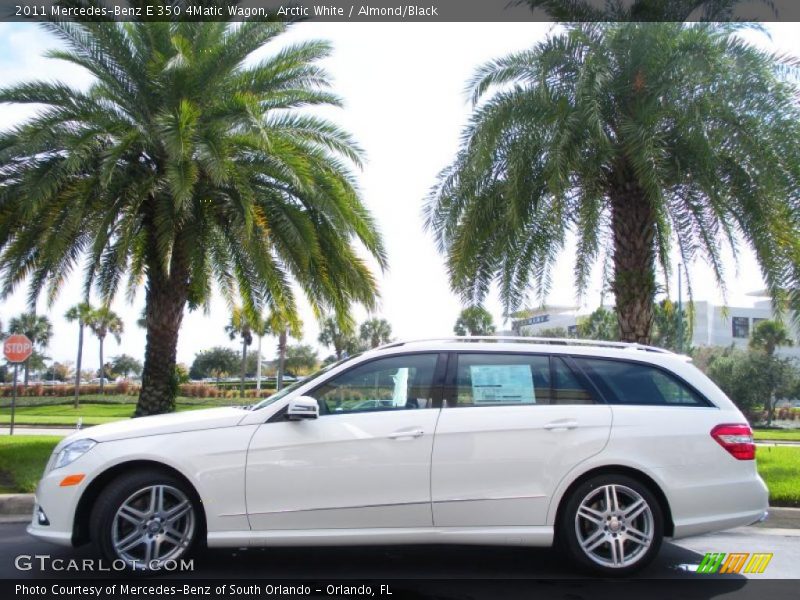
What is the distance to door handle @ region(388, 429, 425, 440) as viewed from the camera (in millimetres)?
5066

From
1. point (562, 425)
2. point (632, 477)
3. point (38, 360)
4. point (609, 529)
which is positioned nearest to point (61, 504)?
point (562, 425)

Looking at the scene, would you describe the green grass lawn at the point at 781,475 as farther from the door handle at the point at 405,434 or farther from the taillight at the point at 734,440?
the door handle at the point at 405,434

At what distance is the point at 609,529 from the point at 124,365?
115596mm

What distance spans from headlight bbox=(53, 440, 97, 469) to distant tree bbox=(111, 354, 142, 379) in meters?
113

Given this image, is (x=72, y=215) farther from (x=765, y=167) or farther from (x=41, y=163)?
(x=765, y=167)

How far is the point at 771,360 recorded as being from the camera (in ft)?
159

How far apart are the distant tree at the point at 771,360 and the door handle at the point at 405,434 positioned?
43.1 meters

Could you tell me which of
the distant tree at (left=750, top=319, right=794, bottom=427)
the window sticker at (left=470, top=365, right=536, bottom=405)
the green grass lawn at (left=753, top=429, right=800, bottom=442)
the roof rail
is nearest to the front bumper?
the roof rail

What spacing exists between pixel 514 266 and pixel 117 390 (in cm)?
5385

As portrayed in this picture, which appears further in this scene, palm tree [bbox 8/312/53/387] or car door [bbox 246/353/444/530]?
palm tree [bbox 8/312/53/387]

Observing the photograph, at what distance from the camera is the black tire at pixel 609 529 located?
509cm

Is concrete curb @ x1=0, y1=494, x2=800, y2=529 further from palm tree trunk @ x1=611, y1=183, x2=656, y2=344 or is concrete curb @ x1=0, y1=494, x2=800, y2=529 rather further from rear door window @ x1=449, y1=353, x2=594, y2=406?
palm tree trunk @ x1=611, y1=183, x2=656, y2=344

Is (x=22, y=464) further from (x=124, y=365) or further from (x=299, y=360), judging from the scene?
(x=124, y=365)

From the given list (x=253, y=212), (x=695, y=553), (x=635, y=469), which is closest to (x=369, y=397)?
(x=635, y=469)
